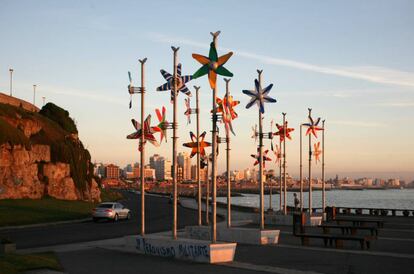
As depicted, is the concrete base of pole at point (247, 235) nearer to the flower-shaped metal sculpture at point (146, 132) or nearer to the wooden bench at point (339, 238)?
the wooden bench at point (339, 238)

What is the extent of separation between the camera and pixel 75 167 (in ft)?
206

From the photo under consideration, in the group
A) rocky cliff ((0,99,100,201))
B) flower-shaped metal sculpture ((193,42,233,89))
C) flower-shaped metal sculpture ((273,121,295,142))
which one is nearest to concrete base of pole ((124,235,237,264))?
flower-shaped metal sculpture ((193,42,233,89))

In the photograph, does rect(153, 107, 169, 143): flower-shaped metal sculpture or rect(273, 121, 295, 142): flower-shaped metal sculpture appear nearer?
rect(153, 107, 169, 143): flower-shaped metal sculpture

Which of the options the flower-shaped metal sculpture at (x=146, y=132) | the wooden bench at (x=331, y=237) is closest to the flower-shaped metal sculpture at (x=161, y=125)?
the flower-shaped metal sculpture at (x=146, y=132)

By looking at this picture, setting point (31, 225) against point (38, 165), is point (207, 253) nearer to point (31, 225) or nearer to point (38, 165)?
point (31, 225)

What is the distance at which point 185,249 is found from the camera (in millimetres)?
17734

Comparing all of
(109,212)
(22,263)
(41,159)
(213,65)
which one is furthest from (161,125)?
(41,159)

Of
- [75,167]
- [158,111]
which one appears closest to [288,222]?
[158,111]

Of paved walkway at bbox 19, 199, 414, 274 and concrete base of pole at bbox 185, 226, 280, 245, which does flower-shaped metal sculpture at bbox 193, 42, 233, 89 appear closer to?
paved walkway at bbox 19, 199, 414, 274

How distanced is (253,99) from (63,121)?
52.3 m

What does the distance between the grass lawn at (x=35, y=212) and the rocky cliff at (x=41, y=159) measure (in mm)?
3016

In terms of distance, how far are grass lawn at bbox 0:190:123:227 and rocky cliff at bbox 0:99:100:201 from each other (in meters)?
3.02

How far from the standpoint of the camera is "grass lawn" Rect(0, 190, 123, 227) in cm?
3466

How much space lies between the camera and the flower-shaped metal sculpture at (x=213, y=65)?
56.5ft
